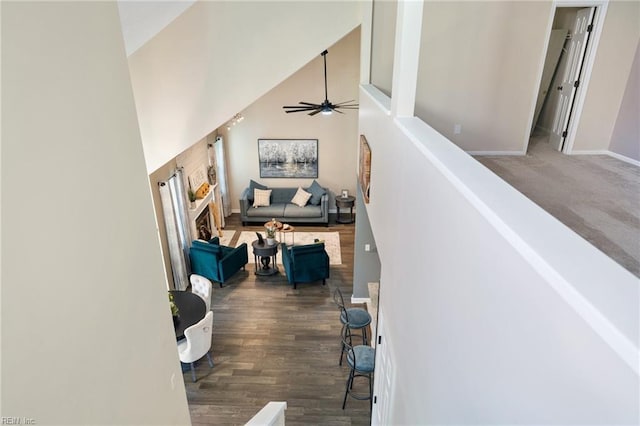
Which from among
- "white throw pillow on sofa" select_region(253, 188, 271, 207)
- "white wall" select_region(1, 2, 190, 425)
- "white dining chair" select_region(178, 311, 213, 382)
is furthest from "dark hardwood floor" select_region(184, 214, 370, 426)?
"white wall" select_region(1, 2, 190, 425)

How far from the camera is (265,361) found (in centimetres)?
534

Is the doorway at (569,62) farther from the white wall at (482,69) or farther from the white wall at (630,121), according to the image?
the white wall at (630,121)

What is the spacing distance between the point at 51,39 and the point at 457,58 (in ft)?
12.7

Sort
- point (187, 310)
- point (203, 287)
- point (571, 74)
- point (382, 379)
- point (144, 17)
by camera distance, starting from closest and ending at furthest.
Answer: point (144, 17)
point (382, 379)
point (571, 74)
point (187, 310)
point (203, 287)

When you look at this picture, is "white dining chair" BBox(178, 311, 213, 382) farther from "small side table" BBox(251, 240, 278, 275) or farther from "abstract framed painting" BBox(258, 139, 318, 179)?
"abstract framed painting" BBox(258, 139, 318, 179)

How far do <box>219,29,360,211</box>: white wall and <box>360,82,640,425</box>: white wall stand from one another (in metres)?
7.18

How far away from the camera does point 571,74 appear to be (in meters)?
4.08

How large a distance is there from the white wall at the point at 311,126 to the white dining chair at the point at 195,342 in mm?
5785

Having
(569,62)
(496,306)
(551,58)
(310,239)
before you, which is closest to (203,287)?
(310,239)

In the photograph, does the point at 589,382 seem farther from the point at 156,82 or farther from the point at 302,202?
the point at 302,202

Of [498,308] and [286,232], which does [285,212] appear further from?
[498,308]

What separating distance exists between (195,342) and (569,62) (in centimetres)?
574

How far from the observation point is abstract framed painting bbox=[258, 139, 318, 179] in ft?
32.3

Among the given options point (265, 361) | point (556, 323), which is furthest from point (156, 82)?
point (556, 323)
